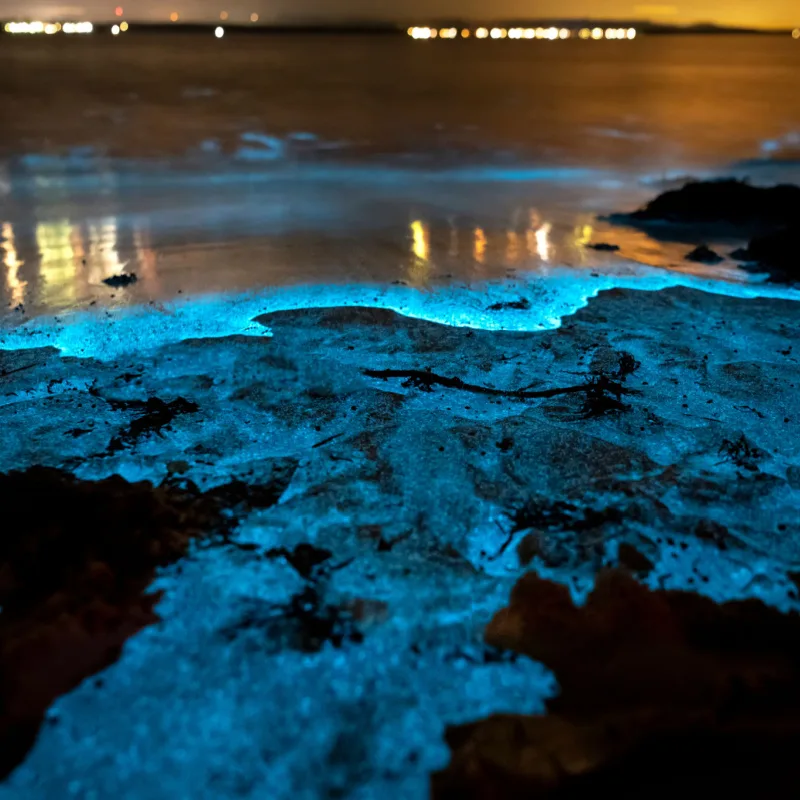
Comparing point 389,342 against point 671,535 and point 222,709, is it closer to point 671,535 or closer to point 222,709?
point 671,535

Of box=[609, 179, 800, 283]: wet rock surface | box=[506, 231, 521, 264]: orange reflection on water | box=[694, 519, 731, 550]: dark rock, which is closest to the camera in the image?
box=[694, 519, 731, 550]: dark rock

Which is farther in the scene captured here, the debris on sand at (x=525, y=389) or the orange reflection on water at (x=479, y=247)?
the orange reflection on water at (x=479, y=247)

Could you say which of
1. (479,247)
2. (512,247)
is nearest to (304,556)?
(479,247)

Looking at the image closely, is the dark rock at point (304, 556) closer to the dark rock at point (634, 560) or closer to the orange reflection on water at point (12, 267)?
the dark rock at point (634, 560)

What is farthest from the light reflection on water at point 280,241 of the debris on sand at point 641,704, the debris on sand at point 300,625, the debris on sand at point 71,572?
the debris on sand at point 641,704

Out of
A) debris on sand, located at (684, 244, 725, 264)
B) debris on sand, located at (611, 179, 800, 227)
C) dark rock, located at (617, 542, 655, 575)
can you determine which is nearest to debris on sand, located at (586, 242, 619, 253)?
debris on sand, located at (684, 244, 725, 264)

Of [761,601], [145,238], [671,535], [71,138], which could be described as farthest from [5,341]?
[71,138]

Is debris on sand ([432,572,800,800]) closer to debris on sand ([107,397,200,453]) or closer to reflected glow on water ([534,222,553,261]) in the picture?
debris on sand ([107,397,200,453])

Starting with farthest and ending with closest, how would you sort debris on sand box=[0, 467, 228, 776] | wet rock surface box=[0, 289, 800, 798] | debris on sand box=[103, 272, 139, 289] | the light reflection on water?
the light reflection on water → debris on sand box=[103, 272, 139, 289] → debris on sand box=[0, 467, 228, 776] → wet rock surface box=[0, 289, 800, 798]
